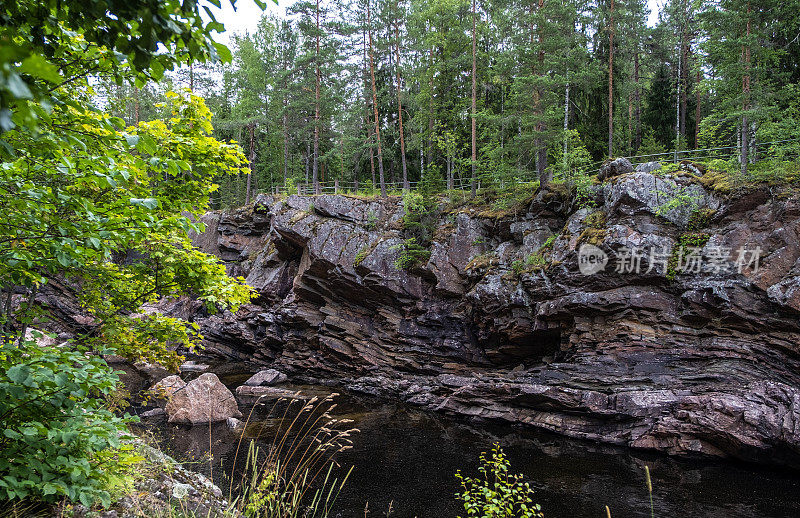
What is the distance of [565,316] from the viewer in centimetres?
1407

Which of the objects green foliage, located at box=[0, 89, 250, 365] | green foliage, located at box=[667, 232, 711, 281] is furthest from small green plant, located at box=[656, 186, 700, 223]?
green foliage, located at box=[0, 89, 250, 365]

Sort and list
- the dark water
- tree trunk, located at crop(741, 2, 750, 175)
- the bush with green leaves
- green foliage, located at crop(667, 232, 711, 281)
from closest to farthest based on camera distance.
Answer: the bush with green leaves → the dark water → green foliage, located at crop(667, 232, 711, 281) → tree trunk, located at crop(741, 2, 750, 175)

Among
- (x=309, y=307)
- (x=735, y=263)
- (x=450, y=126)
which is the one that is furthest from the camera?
(x=450, y=126)

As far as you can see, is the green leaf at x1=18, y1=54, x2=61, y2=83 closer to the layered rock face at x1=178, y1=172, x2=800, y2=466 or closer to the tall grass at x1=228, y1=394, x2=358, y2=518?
the tall grass at x1=228, y1=394, x2=358, y2=518

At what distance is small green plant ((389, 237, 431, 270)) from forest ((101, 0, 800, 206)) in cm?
336

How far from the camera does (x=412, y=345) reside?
1778 centimetres

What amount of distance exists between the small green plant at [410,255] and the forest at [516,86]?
3356 mm

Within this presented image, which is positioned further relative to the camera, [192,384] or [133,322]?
[192,384]

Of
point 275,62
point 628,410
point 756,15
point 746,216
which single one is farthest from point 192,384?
point 275,62

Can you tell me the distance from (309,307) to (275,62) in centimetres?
2444

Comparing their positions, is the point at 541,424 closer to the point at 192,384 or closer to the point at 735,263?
the point at 735,263

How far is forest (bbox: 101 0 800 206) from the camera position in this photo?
15.1 meters

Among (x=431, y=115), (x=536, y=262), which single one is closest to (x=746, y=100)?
(x=536, y=262)

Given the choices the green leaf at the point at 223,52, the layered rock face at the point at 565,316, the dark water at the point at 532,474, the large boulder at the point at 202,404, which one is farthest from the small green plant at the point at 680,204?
the large boulder at the point at 202,404
